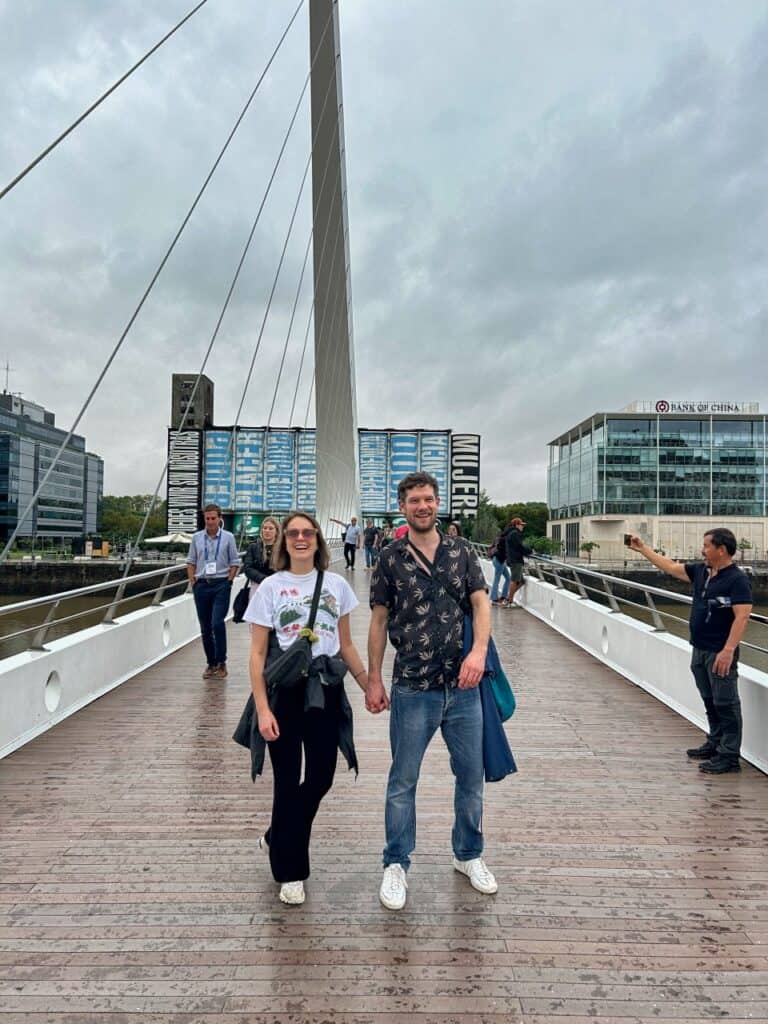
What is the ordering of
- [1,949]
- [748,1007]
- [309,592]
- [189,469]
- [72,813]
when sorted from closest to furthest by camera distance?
1. [748,1007]
2. [1,949]
3. [309,592]
4. [72,813]
5. [189,469]

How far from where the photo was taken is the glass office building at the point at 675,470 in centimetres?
6394

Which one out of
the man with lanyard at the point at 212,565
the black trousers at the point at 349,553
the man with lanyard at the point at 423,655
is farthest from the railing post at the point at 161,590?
the black trousers at the point at 349,553

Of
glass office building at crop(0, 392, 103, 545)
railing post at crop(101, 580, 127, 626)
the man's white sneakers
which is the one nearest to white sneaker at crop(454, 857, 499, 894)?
the man's white sneakers

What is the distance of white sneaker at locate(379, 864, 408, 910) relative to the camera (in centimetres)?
269

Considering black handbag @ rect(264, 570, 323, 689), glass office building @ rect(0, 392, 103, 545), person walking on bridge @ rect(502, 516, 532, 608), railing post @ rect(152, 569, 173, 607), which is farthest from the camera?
person walking on bridge @ rect(502, 516, 532, 608)

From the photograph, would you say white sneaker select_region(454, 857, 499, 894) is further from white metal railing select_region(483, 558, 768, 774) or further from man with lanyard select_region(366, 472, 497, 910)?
white metal railing select_region(483, 558, 768, 774)

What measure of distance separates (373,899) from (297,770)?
1.97 ft

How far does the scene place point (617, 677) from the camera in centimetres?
732

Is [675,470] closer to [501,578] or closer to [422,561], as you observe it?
[501,578]

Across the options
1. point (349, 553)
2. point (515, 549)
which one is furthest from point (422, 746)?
point (349, 553)

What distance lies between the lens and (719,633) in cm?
426

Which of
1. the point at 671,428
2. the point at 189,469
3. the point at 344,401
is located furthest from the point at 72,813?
the point at 671,428

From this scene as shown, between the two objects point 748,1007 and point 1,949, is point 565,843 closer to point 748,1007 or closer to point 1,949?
point 748,1007

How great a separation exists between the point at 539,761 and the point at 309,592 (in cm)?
259
